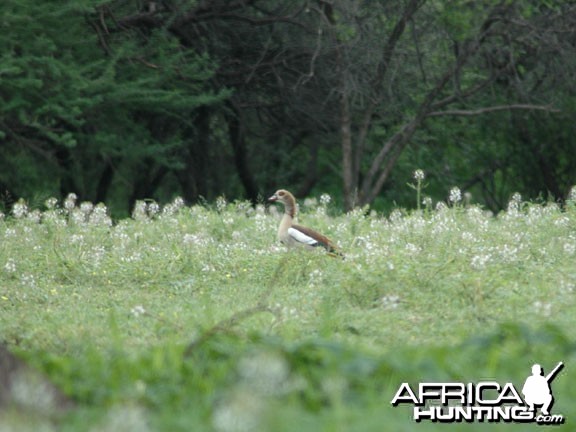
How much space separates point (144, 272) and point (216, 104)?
12.3 metres

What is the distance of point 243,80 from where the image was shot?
74.0 feet

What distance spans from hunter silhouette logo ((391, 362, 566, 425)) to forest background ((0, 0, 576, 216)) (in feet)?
42.6

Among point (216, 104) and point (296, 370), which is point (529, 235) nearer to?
point (296, 370)

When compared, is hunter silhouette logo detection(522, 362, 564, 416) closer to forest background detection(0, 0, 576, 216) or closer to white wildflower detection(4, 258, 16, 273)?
white wildflower detection(4, 258, 16, 273)

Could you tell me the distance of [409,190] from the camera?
28.9 meters

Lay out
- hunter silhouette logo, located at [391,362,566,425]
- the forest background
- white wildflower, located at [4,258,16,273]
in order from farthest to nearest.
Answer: the forest background, white wildflower, located at [4,258,16,273], hunter silhouette logo, located at [391,362,566,425]

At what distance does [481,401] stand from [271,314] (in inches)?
119

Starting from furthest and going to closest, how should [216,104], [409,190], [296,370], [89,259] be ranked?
[409,190] → [216,104] → [89,259] → [296,370]

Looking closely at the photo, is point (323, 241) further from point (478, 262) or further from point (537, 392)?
point (537, 392)

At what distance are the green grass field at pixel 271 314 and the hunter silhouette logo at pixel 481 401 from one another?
91 mm

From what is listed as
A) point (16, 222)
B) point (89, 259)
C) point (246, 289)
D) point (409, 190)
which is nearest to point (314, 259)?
point (246, 289)

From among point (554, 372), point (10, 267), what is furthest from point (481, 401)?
point (10, 267)

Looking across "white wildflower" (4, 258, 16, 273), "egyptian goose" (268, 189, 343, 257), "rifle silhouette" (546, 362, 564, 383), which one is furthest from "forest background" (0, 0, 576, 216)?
"rifle silhouette" (546, 362, 564, 383)

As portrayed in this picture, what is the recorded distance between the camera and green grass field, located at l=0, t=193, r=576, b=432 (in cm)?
539
